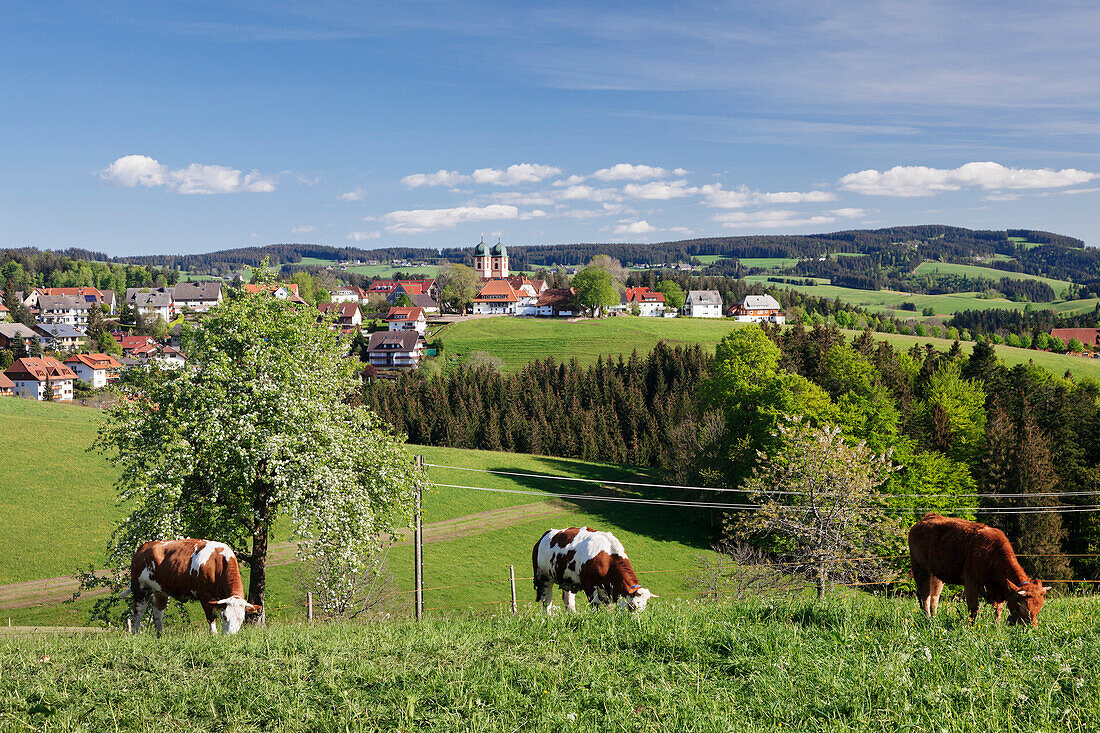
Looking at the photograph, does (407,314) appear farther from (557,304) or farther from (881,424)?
(881,424)

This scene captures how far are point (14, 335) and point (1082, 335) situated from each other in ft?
738

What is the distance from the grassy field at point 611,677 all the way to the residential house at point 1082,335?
560 ft

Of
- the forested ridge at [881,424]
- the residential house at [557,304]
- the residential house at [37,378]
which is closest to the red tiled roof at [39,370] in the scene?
the residential house at [37,378]

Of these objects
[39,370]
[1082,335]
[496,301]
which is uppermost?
[496,301]

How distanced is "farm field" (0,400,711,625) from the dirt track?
0.19 meters

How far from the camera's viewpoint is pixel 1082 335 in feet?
486

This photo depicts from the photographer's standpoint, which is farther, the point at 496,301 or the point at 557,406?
the point at 496,301

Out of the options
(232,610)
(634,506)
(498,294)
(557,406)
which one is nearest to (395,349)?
(498,294)

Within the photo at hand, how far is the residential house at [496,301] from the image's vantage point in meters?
192

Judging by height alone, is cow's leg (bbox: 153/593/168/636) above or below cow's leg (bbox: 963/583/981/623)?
below

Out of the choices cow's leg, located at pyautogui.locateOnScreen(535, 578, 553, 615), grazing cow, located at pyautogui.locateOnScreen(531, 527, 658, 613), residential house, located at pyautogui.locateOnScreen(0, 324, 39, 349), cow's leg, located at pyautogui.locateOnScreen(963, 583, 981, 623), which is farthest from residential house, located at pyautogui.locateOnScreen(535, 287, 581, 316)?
cow's leg, located at pyautogui.locateOnScreen(963, 583, 981, 623)

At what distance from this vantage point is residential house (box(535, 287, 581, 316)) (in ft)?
598

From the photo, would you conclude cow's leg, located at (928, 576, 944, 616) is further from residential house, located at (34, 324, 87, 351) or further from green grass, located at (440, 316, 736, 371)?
residential house, located at (34, 324, 87, 351)

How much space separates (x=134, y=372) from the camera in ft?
73.0
